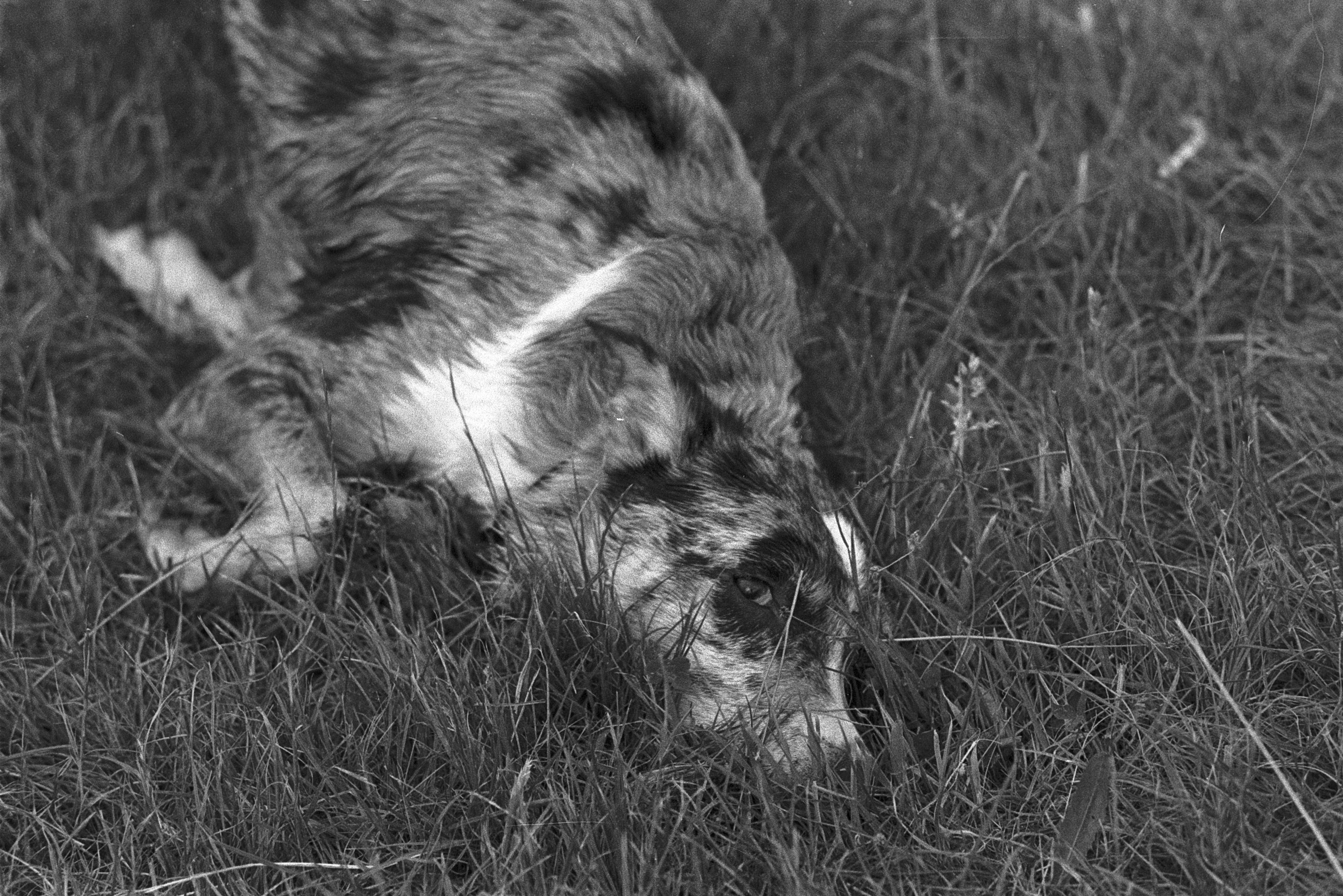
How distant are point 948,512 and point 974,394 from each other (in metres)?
0.30

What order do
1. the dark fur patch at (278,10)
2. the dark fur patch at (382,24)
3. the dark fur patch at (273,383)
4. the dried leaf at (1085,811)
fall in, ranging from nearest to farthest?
the dried leaf at (1085,811) < the dark fur patch at (273,383) < the dark fur patch at (382,24) < the dark fur patch at (278,10)

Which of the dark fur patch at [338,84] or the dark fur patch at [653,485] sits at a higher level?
the dark fur patch at [338,84]

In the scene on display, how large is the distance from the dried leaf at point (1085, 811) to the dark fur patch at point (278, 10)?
287cm

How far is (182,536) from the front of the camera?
3.96 m

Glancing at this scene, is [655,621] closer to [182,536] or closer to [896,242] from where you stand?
[182,536]

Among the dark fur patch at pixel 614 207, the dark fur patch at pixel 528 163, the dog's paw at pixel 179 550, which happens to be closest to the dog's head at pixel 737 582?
the dark fur patch at pixel 614 207

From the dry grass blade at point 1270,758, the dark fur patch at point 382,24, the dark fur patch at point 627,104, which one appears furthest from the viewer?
the dark fur patch at point 382,24

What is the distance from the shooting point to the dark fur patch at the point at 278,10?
170 inches

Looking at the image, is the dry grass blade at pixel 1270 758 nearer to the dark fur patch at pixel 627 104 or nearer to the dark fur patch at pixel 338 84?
the dark fur patch at pixel 627 104

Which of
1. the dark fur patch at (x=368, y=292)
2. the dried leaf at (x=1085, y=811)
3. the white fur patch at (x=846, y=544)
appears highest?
the dark fur patch at (x=368, y=292)

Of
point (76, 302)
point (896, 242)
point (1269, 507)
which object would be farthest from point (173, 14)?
point (1269, 507)

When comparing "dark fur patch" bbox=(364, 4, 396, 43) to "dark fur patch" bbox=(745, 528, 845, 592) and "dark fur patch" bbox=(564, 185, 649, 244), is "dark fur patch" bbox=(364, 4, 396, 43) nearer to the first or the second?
"dark fur patch" bbox=(564, 185, 649, 244)

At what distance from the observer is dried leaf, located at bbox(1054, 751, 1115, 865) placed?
310 cm

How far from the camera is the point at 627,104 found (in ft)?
13.2
